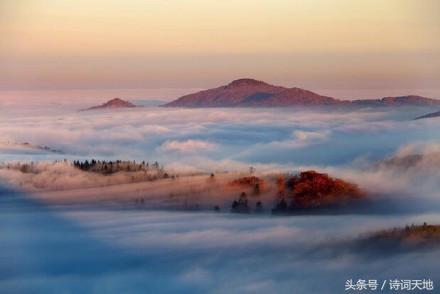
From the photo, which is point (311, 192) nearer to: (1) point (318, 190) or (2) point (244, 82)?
(1) point (318, 190)

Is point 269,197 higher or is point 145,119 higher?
point 145,119

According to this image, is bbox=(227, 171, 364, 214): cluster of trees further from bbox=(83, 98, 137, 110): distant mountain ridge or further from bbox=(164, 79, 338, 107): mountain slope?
bbox=(83, 98, 137, 110): distant mountain ridge

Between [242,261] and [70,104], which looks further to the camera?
[70,104]

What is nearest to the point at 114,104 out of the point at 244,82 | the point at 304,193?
the point at 244,82

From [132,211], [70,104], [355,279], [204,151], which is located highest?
[70,104]

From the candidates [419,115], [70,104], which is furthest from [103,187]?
[419,115]

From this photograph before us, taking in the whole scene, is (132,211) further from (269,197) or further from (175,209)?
(269,197)

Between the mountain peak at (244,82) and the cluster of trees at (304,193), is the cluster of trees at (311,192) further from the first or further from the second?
the mountain peak at (244,82)

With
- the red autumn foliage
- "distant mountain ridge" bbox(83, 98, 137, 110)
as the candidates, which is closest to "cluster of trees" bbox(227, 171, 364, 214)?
the red autumn foliage
